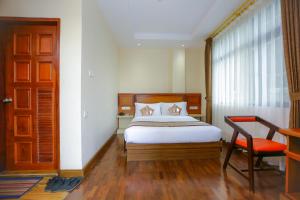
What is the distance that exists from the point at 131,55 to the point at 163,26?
1.53m

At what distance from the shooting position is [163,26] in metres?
3.90

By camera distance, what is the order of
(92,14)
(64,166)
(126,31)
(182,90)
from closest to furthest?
(64,166), (92,14), (126,31), (182,90)

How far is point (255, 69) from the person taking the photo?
270cm

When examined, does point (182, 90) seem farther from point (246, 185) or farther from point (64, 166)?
point (64, 166)

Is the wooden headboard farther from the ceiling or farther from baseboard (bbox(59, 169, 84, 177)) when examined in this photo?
baseboard (bbox(59, 169, 84, 177))

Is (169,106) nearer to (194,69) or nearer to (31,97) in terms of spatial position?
(194,69)

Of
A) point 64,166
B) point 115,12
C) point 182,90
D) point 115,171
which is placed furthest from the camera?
point 182,90

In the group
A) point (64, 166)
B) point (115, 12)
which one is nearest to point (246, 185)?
point (64, 166)

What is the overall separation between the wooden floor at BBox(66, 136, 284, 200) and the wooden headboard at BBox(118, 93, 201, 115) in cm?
229

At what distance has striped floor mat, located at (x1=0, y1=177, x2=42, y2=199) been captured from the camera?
1797 millimetres

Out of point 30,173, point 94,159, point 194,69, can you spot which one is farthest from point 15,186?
point 194,69

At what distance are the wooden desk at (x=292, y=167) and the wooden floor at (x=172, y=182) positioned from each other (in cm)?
20

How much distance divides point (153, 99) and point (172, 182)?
3.01m

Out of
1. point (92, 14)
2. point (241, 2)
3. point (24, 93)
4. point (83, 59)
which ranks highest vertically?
point (241, 2)
